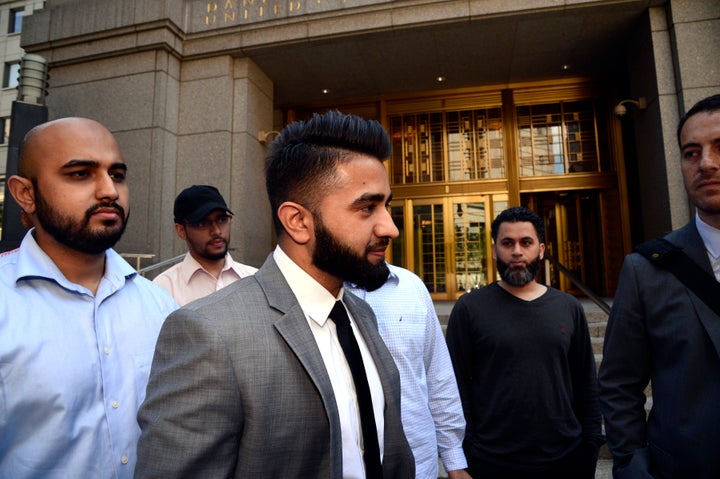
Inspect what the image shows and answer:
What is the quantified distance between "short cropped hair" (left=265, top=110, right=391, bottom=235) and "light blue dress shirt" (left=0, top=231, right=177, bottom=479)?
0.75 meters

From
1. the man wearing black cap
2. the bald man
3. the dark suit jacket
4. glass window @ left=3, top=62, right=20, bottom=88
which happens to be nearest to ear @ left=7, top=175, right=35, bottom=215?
the bald man

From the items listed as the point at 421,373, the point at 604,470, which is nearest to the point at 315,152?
the point at 421,373

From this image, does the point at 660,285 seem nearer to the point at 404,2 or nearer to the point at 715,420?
the point at 715,420

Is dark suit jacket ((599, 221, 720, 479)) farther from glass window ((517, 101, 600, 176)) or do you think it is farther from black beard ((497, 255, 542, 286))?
glass window ((517, 101, 600, 176))

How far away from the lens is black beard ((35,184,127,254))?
5.37 feet

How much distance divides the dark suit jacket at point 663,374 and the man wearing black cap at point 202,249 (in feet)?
8.90

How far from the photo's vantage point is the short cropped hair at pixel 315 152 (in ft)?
5.15

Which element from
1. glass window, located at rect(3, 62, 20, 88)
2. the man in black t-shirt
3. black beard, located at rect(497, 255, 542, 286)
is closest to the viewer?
the man in black t-shirt

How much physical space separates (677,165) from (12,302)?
28.7ft

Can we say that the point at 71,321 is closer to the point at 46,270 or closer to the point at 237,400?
the point at 46,270

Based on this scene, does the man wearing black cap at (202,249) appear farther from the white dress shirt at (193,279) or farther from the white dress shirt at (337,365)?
the white dress shirt at (337,365)

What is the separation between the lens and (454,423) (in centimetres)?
236

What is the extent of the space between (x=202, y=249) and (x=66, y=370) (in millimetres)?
2106

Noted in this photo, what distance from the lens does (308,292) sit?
60.6 inches
